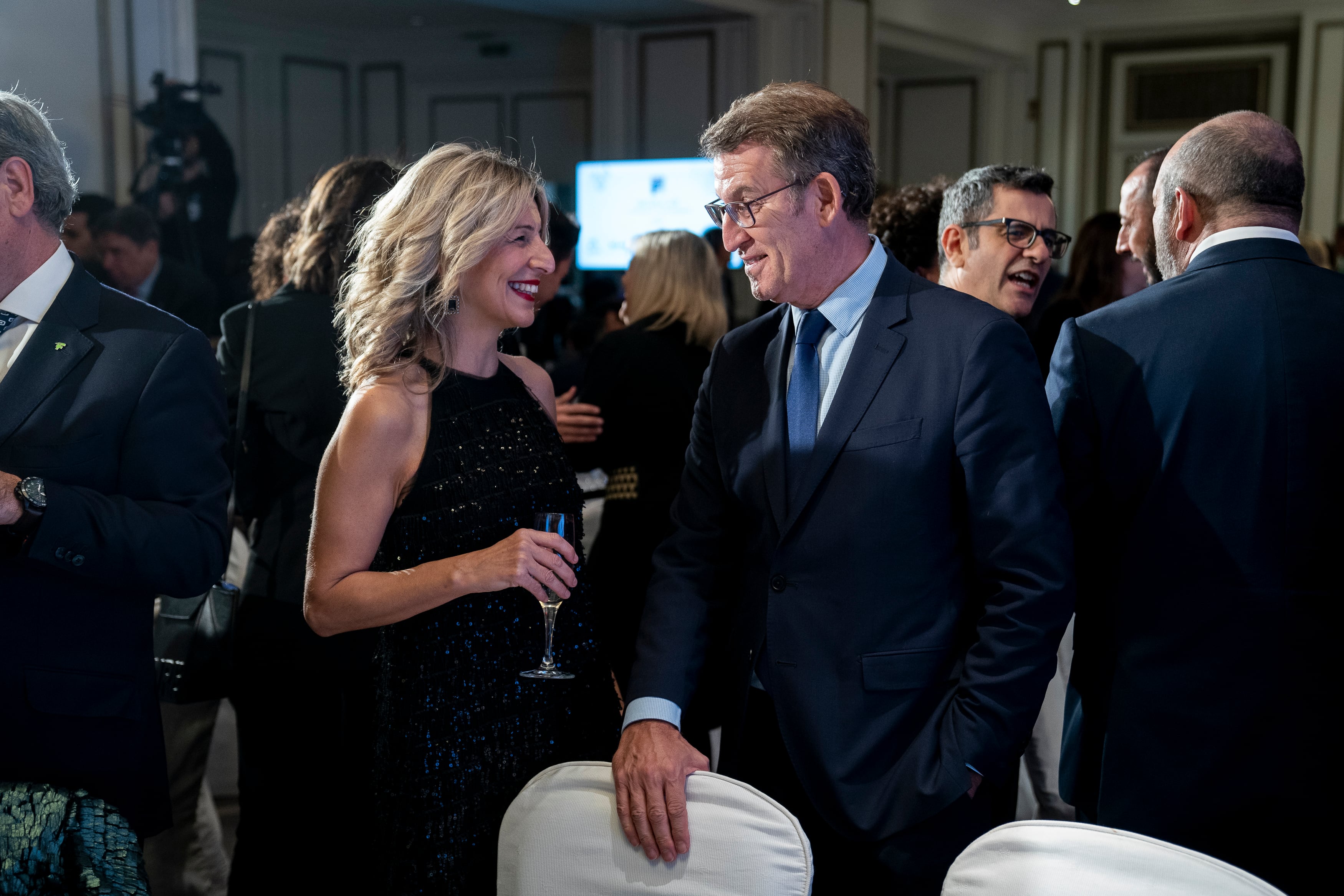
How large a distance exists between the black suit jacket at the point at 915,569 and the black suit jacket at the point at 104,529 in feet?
2.82

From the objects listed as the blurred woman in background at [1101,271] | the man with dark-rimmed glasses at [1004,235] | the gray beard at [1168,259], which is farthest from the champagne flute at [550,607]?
the blurred woman in background at [1101,271]

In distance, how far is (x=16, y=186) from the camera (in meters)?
1.72

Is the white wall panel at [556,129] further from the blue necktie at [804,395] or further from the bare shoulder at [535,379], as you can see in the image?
the blue necktie at [804,395]

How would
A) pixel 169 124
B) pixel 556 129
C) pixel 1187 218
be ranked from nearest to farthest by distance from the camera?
pixel 1187 218 < pixel 169 124 < pixel 556 129

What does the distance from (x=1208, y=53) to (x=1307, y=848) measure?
388 inches

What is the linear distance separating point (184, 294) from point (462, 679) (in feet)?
11.2

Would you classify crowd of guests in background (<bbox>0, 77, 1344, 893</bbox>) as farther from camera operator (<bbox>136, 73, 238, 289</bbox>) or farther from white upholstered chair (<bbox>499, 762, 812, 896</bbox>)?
camera operator (<bbox>136, 73, 238, 289</bbox>)

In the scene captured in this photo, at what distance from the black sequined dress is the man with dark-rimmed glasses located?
127cm

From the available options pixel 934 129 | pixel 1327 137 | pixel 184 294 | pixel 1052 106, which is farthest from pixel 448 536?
pixel 1052 106

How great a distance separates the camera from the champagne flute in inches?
66.1

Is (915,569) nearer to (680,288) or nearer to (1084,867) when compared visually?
(1084,867)

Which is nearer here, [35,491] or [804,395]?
[35,491]

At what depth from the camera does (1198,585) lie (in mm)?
1705

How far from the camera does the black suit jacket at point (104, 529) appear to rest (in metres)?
1.68
